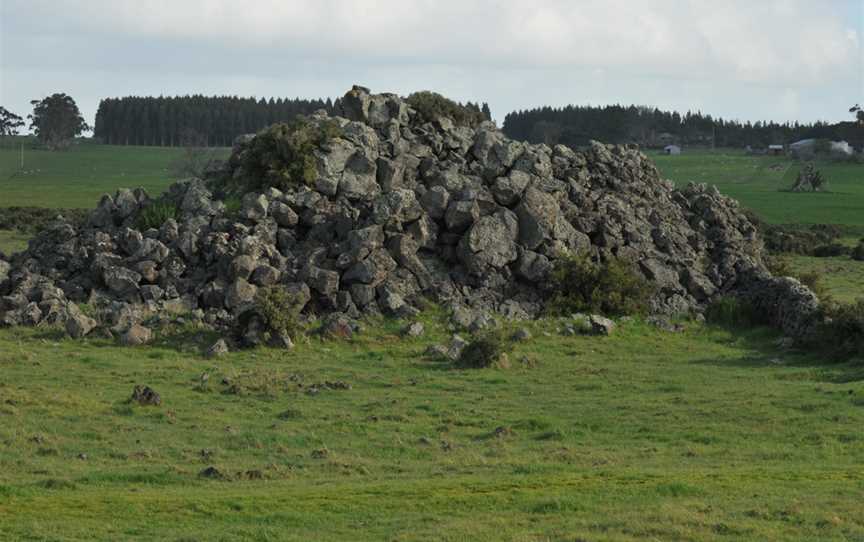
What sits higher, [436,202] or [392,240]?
[436,202]

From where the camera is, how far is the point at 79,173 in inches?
5453

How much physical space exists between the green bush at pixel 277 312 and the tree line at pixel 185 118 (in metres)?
146

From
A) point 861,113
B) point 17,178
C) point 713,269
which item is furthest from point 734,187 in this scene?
point 713,269

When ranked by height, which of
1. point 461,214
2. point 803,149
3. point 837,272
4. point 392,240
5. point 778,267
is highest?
point 803,149

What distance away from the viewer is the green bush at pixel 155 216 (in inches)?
1364

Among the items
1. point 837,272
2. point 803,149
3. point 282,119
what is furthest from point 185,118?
point 837,272

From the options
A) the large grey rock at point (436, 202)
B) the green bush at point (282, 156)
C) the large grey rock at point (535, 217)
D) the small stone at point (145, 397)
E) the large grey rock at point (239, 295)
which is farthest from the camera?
the green bush at point (282, 156)

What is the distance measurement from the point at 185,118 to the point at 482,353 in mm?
161415

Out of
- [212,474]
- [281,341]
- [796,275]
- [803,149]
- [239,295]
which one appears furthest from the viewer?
[803,149]

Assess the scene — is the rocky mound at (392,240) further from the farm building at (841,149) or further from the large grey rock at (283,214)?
the farm building at (841,149)

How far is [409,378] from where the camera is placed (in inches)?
1038

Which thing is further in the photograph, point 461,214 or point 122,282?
point 461,214

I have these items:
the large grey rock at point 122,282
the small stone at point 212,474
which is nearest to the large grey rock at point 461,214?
the large grey rock at point 122,282

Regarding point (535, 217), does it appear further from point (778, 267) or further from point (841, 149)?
point (841, 149)
